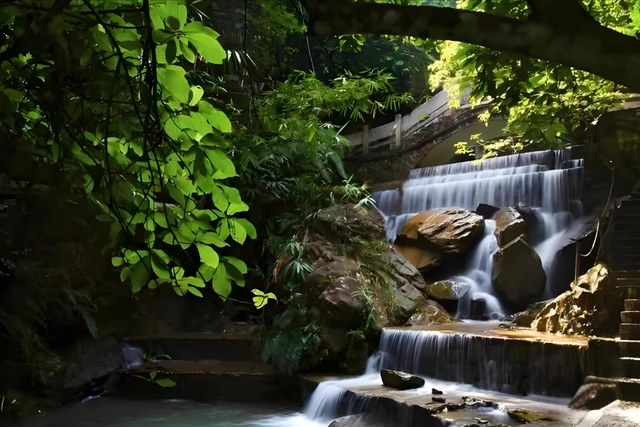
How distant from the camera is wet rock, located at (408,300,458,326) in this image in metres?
9.04

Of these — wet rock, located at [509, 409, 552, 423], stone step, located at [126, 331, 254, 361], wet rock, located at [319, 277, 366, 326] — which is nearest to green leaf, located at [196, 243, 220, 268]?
wet rock, located at [509, 409, 552, 423]

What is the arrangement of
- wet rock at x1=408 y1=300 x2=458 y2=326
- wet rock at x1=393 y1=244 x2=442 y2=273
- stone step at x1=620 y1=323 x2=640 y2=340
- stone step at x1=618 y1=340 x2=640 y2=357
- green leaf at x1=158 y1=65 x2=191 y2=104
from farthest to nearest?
wet rock at x1=393 y1=244 x2=442 y2=273
wet rock at x1=408 y1=300 x2=458 y2=326
stone step at x1=620 y1=323 x2=640 y2=340
stone step at x1=618 y1=340 x2=640 y2=357
green leaf at x1=158 y1=65 x2=191 y2=104

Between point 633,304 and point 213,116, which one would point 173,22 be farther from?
point 633,304

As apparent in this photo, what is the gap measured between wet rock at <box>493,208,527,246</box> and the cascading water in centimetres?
29

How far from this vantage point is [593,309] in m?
7.11

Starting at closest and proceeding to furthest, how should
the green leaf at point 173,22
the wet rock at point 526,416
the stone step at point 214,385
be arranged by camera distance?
the green leaf at point 173,22 → the wet rock at point 526,416 → the stone step at point 214,385

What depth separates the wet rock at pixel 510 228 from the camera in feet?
34.6

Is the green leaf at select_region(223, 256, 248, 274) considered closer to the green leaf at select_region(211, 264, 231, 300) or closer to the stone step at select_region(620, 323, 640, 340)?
the green leaf at select_region(211, 264, 231, 300)

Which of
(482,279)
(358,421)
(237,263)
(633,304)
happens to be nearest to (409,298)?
(482,279)

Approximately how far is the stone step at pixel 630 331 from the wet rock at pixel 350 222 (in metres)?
5.17

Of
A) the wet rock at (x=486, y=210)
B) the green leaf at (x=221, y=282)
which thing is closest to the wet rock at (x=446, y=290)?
the wet rock at (x=486, y=210)

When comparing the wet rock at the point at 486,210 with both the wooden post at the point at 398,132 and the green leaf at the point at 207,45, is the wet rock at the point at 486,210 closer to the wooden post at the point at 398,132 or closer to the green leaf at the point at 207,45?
the wooden post at the point at 398,132

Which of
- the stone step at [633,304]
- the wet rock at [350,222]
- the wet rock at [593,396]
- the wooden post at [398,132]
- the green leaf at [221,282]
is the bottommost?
the wet rock at [593,396]

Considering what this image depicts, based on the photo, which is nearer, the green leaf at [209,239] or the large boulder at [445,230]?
the green leaf at [209,239]
